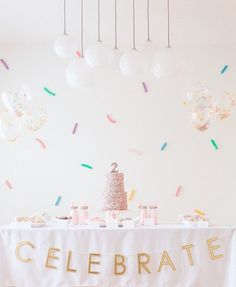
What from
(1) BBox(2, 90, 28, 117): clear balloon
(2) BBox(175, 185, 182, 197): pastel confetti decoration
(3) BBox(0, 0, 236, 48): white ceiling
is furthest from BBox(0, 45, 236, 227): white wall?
(1) BBox(2, 90, 28, 117): clear balloon

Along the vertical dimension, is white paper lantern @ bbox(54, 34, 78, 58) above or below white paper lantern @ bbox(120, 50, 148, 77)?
above

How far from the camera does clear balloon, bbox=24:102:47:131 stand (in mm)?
4602

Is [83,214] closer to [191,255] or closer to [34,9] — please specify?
[191,255]

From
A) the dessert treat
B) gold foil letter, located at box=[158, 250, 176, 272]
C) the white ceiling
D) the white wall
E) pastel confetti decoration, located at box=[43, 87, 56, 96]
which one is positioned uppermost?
the white ceiling

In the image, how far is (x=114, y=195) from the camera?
3.56m

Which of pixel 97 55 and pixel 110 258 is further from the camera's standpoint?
pixel 110 258

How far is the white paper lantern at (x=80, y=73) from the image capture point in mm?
3119

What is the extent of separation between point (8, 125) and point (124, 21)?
1.40 m

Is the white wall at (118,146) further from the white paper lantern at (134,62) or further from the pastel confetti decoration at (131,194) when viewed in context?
the white paper lantern at (134,62)

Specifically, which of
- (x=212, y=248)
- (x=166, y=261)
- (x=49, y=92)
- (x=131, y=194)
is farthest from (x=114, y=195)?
(x=49, y=92)

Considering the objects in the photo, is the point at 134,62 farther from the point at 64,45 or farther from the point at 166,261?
the point at 166,261

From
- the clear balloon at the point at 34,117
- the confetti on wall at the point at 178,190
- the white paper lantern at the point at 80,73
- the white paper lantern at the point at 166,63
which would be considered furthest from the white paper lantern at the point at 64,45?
the confetti on wall at the point at 178,190

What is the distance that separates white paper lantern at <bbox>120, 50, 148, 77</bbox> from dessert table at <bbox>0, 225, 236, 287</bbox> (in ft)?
3.71

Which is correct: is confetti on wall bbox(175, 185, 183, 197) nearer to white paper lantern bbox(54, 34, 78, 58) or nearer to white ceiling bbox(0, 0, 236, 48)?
white ceiling bbox(0, 0, 236, 48)
